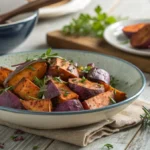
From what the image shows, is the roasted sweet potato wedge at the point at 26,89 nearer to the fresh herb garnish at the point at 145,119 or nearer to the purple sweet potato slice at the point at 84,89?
the purple sweet potato slice at the point at 84,89

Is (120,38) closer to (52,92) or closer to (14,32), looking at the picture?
(14,32)

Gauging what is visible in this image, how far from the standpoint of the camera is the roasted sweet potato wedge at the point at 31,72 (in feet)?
4.74

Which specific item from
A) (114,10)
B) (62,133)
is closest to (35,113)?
(62,133)

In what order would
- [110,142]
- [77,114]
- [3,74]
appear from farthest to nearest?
1. [3,74]
2. [110,142]
3. [77,114]

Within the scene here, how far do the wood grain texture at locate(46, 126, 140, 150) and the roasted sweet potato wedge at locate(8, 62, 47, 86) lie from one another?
222 mm

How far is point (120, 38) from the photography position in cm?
214

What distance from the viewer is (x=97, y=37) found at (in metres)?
2.22

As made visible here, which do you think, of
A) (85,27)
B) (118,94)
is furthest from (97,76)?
(85,27)

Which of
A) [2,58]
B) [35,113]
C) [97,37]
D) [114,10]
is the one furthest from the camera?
[114,10]

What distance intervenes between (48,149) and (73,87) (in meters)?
0.19

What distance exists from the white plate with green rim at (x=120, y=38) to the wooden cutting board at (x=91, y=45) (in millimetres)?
28

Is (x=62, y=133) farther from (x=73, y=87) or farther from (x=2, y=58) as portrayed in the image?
(x=2, y=58)

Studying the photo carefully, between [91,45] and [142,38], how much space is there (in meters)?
0.24

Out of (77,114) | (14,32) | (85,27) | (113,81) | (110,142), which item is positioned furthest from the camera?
(85,27)
